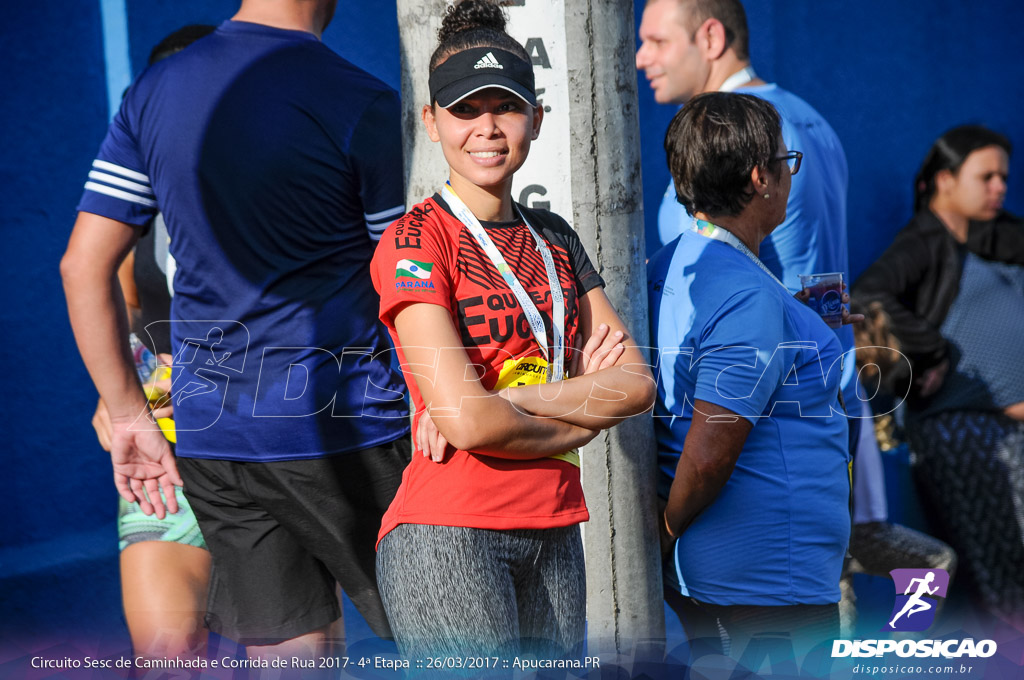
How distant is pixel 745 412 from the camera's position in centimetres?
216

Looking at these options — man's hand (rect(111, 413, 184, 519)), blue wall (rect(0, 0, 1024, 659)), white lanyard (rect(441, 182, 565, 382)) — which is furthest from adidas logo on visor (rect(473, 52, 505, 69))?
blue wall (rect(0, 0, 1024, 659))

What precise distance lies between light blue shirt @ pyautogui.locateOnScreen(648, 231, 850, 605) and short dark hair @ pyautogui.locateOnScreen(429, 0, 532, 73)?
72cm

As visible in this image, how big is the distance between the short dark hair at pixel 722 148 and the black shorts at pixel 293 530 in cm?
98

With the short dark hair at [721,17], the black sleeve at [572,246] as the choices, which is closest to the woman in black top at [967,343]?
the short dark hair at [721,17]

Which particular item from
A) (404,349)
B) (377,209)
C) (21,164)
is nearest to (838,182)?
(377,209)

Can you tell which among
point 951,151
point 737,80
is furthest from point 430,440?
point 951,151

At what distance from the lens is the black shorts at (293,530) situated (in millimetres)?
2371

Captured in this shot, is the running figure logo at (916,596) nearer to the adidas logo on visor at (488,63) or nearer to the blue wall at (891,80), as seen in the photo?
the blue wall at (891,80)

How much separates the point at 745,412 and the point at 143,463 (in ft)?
4.91

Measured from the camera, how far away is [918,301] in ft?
15.1

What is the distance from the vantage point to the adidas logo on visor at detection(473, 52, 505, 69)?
195cm

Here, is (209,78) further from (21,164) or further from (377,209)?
(21,164)

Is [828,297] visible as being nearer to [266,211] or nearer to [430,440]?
[430,440]

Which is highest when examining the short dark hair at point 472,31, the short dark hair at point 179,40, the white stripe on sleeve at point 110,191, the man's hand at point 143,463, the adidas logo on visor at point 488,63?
the short dark hair at point 179,40
